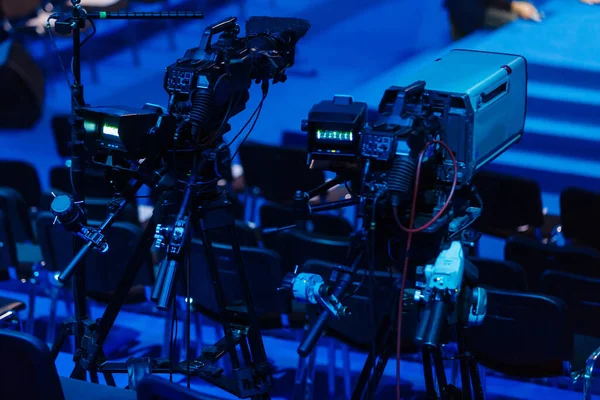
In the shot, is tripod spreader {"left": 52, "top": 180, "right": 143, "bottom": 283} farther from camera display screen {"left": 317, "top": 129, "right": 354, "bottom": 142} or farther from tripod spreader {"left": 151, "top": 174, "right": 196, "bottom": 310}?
camera display screen {"left": 317, "top": 129, "right": 354, "bottom": 142}

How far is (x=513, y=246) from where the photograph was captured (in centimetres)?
373

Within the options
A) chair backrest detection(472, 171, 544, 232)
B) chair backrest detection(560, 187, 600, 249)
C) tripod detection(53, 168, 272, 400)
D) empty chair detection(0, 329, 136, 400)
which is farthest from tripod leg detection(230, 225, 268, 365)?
chair backrest detection(560, 187, 600, 249)

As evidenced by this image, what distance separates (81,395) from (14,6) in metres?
5.53

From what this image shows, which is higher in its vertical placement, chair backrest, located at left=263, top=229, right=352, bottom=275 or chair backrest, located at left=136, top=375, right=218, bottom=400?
chair backrest, located at left=136, top=375, right=218, bottom=400

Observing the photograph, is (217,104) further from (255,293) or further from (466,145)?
(255,293)

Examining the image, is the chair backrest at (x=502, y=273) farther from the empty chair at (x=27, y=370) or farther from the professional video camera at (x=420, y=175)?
the empty chair at (x=27, y=370)

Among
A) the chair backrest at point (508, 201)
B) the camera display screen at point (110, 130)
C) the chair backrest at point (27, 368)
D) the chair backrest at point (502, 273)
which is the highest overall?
the camera display screen at point (110, 130)

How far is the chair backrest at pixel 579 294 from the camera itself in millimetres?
3287

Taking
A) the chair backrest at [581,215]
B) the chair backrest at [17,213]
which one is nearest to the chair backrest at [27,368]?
the chair backrest at [17,213]

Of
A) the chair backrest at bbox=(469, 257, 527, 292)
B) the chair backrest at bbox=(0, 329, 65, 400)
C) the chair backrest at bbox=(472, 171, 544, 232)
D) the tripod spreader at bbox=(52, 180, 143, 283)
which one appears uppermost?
the tripod spreader at bbox=(52, 180, 143, 283)

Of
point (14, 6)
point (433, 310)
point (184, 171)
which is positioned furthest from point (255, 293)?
point (14, 6)

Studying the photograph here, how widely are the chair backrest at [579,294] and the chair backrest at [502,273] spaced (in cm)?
9

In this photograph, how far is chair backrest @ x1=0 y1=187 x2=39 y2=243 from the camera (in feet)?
13.5

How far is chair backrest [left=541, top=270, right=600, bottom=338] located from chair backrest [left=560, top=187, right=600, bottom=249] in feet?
2.96
